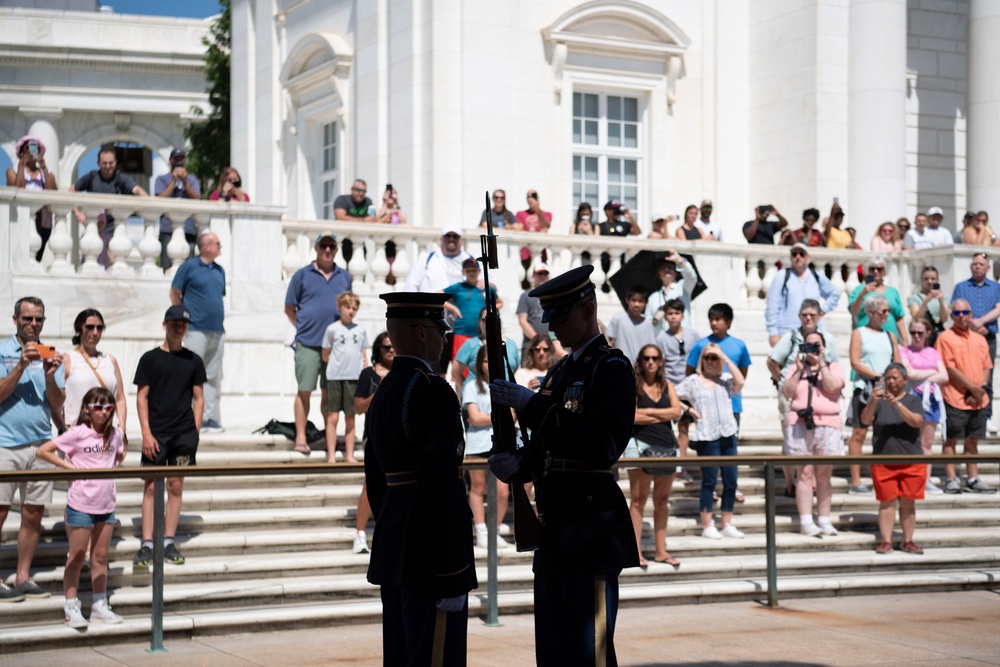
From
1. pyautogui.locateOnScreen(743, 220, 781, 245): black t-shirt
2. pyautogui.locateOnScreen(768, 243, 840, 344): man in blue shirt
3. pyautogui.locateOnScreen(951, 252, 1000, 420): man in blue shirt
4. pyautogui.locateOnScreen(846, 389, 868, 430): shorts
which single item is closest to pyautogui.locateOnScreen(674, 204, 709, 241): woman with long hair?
pyautogui.locateOnScreen(743, 220, 781, 245): black t-shirt

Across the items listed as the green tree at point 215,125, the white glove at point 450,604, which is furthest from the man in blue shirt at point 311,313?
the green tree at point 215,125

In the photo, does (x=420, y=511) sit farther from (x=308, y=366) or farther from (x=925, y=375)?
(x=925, y=375)

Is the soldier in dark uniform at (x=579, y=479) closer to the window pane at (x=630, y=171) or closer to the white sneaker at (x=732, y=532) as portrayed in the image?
the white sneaker at (x=732, y=532)

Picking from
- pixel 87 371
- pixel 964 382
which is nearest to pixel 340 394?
pixel 87 371

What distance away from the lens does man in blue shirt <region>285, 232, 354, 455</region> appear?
1405cm

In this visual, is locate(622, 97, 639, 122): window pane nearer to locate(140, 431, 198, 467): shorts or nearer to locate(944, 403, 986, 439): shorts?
locate(944, 403, 986, 439): shorts

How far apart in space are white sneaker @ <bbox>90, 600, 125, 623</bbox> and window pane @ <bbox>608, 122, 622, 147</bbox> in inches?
711

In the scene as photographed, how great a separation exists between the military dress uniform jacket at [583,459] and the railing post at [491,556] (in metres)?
3.56

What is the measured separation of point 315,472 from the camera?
945cm

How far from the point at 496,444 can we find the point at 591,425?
402 mm

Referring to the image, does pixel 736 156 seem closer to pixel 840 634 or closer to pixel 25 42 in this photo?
pixel 840 634

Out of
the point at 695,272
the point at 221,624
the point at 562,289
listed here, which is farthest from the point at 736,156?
the point at 562,289

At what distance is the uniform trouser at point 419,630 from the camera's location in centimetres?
619

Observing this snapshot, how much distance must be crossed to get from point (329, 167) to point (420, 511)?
21.4 meters
